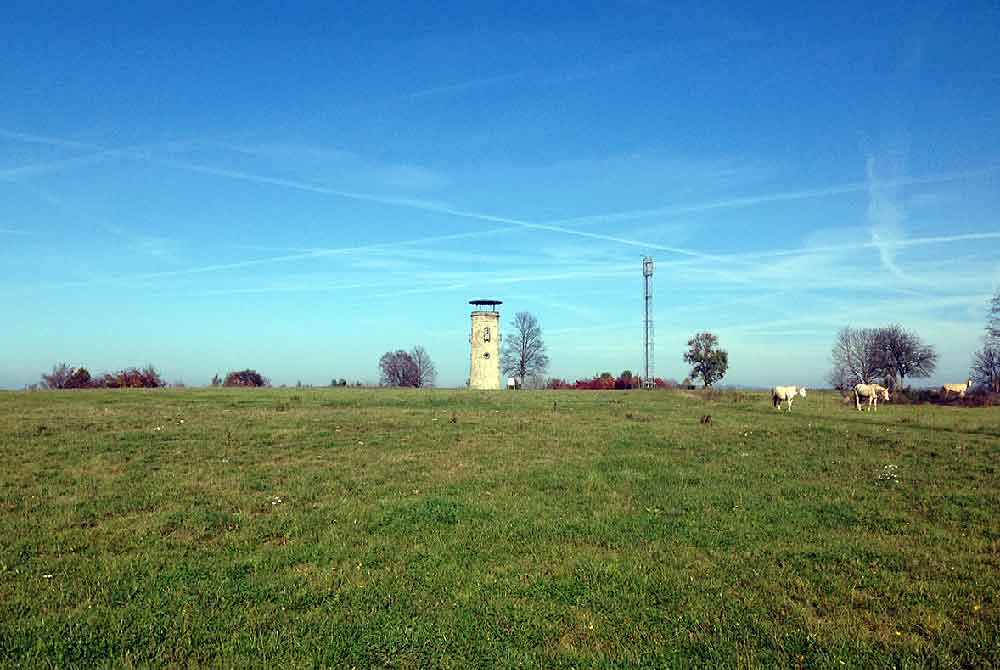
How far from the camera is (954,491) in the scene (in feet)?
53.2

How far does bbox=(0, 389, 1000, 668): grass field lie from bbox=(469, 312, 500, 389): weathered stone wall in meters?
50.9

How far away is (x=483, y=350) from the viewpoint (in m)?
75.3

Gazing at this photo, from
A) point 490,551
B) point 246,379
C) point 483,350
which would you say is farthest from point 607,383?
point 490,551

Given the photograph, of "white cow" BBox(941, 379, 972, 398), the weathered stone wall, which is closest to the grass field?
"white cow" BBox(941, 379, 972, 398)

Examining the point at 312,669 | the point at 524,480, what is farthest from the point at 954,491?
the point at 312,669

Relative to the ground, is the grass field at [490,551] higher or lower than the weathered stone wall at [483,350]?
lower

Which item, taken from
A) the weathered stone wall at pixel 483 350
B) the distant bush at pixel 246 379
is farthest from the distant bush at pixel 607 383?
the distant bush at pixel 246 379

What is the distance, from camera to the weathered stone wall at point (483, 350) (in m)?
75.1

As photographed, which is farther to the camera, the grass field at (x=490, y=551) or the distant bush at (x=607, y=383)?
the distant bush at (x=607, y=383)

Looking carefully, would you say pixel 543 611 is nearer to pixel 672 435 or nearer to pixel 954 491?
pixel 954 491

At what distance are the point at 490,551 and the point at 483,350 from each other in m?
63.9

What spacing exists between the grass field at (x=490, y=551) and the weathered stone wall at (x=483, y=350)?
5087 cm

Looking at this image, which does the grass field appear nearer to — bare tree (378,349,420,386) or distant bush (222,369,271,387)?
distant bush (222,369,271,387)

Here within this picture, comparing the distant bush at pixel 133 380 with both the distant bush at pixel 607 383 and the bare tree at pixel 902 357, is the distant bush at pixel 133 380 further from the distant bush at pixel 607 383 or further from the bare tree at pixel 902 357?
the bare tree at pixel 902 357
